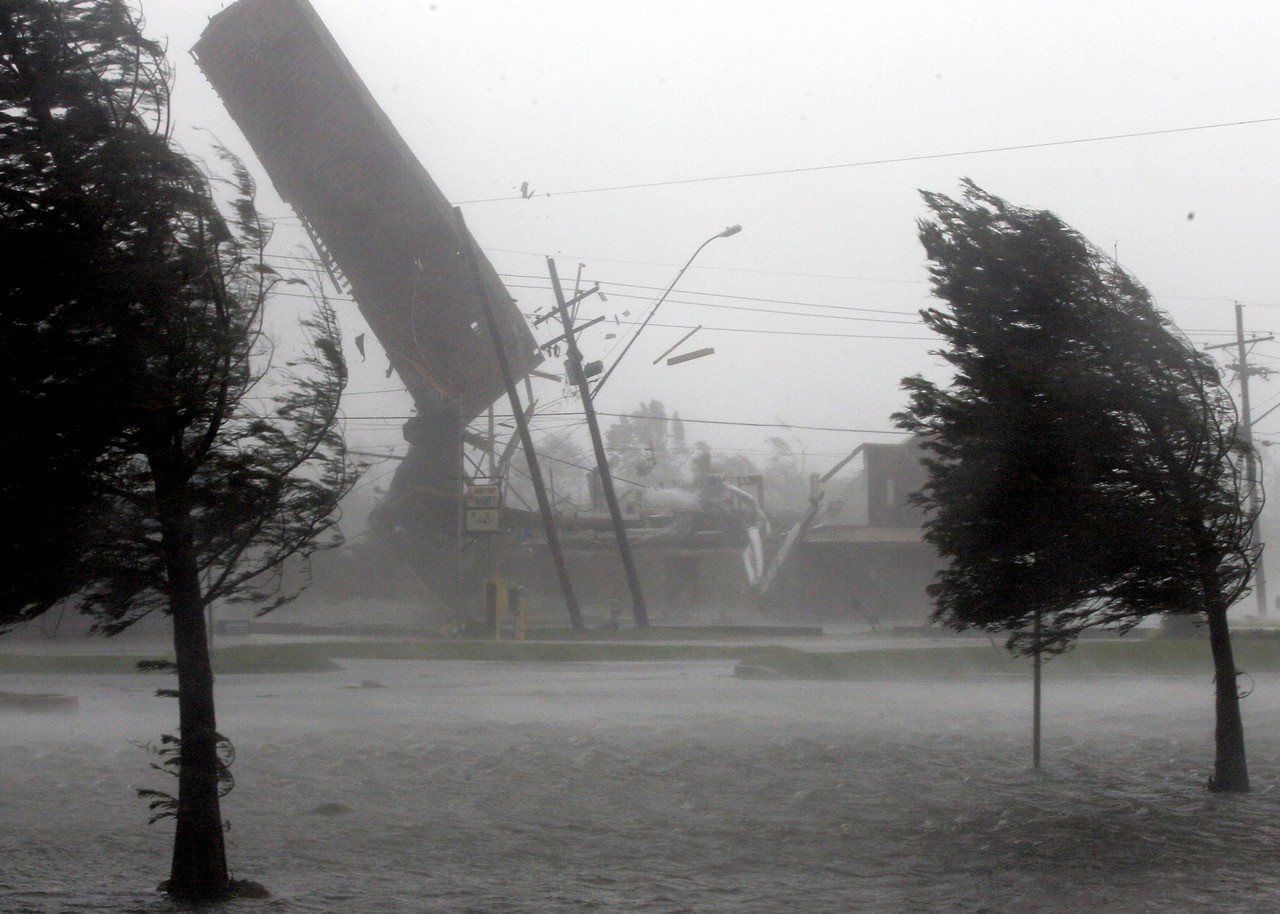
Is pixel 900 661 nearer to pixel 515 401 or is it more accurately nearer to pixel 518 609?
pixel 518 609

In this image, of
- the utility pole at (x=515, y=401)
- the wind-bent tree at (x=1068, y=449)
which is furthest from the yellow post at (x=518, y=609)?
the wind-bent tree at (x=1068, y=449)

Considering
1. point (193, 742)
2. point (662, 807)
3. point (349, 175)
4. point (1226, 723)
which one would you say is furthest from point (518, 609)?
point (193, 742)

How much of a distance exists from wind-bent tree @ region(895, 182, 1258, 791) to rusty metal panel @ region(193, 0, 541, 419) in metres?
19.9

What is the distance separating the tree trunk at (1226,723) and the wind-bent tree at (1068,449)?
15 mm

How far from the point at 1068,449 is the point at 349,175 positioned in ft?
75.7

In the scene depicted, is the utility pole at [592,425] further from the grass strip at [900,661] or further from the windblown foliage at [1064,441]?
the windblown foliage at [1064,441]

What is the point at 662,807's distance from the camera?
9.52 metres

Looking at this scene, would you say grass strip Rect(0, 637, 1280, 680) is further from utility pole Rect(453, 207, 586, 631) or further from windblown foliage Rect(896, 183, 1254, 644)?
windblown foliage Rect(896, 183, 1254, 644)

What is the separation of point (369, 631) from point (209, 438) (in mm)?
30416

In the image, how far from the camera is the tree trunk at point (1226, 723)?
9.35m

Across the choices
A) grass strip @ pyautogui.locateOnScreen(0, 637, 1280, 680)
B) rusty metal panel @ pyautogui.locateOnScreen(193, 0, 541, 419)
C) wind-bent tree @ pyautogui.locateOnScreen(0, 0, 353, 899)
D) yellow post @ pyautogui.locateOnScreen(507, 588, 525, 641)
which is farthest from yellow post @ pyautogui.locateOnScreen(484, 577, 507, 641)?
wind-bent tree @ pyautogui.locateOnScreen(0, 0, 353, 899)

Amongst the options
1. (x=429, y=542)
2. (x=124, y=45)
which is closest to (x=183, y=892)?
(x=124, y=45)

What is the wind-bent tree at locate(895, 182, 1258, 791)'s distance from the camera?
28.2 feet

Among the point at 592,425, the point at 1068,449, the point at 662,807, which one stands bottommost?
the point at 662,807
